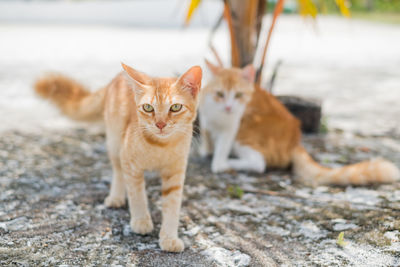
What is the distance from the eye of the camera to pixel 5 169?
3.12 meters

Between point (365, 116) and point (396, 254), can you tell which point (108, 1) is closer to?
point (365, 116)

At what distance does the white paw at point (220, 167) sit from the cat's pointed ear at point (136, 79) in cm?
142

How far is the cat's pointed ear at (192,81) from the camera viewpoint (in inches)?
81.8

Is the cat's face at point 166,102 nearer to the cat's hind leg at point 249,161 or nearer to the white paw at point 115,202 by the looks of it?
the white paw at point 115,202

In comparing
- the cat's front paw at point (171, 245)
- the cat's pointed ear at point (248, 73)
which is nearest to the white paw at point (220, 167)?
the cat's pointed ear at point (248, 73)

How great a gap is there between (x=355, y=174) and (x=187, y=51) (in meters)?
6.75

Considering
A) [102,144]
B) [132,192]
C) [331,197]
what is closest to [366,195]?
[331,197]

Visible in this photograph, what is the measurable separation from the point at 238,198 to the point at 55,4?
13.9 meters

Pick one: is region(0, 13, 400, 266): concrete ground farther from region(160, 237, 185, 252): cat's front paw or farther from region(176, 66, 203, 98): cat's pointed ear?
region(176, 66, 203, 98): cat's pointed ear

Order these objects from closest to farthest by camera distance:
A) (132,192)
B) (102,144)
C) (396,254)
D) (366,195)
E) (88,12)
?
(396,254) < (132,192) < (366,195) < (102,144) < (88,12)

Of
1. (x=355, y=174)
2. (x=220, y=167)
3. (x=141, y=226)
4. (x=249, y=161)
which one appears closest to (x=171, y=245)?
(x=141, y=226)

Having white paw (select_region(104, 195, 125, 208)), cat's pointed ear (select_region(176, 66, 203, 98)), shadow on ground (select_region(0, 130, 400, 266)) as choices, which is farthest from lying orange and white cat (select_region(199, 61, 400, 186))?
cat's pointed ear (select_region(176, 66, 203, 98))

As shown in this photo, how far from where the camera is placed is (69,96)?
121 inches

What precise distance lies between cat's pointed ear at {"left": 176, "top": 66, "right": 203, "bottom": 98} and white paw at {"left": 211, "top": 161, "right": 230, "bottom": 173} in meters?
1.37
